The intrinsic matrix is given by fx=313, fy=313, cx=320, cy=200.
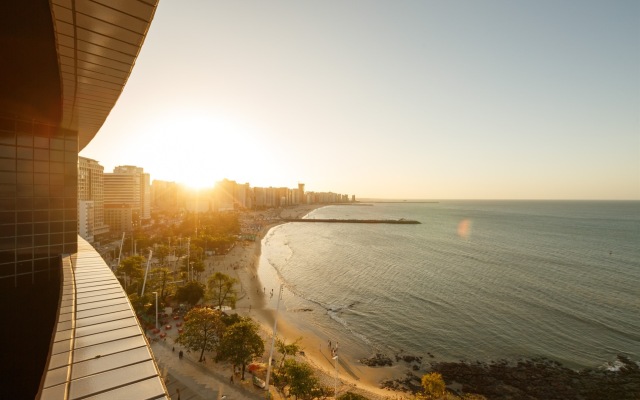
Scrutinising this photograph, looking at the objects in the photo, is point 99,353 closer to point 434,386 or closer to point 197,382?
point 197,382

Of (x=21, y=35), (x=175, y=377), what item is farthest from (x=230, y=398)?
(x=21, y=35)

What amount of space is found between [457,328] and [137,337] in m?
33.8

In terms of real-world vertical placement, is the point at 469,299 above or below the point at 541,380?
above

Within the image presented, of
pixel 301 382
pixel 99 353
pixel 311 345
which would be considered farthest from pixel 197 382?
pixel 99 353

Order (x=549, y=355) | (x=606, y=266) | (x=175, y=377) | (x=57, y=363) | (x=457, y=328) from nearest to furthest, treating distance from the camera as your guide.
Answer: (x=57, y=363) < (x=175, y=377) < (x=549, y=355) < (x=457, y=328) < (x=606, y=266)

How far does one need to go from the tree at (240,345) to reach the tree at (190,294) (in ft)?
44.8

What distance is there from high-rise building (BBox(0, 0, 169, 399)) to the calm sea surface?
77.7 ft

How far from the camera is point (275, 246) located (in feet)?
265

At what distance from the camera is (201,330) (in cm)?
2338

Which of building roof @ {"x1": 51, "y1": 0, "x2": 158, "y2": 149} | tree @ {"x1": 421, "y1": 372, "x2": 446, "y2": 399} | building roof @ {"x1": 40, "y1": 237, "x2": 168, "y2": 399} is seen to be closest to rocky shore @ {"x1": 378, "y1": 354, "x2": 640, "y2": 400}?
tree @ {"x1": 421, "y1": 372, "x2": 446, "y2": 399}

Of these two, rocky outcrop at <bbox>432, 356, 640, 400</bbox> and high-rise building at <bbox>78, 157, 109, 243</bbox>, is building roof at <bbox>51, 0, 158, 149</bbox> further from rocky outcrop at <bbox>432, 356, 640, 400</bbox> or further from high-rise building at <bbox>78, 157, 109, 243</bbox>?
high-rise building at <bbox>78, 157, 109, 243</bbox>

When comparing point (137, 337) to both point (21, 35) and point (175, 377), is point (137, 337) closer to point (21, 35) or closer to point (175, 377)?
point (21, 35)

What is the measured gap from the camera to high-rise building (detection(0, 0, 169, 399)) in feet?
13.1

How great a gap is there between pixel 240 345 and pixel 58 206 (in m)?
14.0
